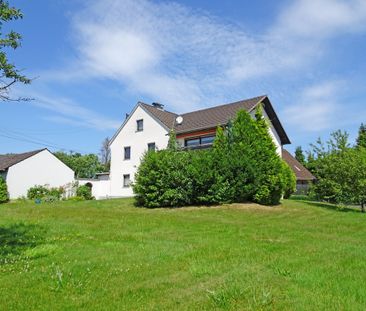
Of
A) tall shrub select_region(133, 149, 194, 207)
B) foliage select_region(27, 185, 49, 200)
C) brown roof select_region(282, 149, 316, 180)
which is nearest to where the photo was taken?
tall shrub select_region(133, 149, 194, 207)

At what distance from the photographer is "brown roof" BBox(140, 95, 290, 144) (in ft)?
99.6

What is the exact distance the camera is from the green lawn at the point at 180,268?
5152 mm

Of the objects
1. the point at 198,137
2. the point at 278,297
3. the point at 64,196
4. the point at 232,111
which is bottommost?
the point at 278,297

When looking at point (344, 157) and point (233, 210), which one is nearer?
point (233, 210)

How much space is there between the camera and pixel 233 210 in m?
18.8

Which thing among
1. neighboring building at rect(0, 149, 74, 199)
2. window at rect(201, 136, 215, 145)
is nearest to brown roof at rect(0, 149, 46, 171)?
neighboring building at rect(0, 149, 74, 199)

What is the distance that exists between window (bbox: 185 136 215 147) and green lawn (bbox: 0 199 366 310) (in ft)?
60.4

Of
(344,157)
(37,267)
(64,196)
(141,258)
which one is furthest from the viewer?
(64,196)

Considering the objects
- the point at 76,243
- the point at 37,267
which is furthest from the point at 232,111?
Answer: the point at 37,267

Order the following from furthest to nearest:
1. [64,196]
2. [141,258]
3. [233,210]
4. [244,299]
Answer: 1. [64,196]
2. [233,210]
3. [141,258]
4. [244,299]

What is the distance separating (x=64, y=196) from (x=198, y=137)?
16.2m

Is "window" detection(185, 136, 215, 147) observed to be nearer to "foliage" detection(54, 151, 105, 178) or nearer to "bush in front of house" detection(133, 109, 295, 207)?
"bush in front of house" detection(133, 109, 295, 207)

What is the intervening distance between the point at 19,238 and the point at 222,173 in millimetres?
12693

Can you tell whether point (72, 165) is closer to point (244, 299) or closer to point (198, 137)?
point (198, 137)
